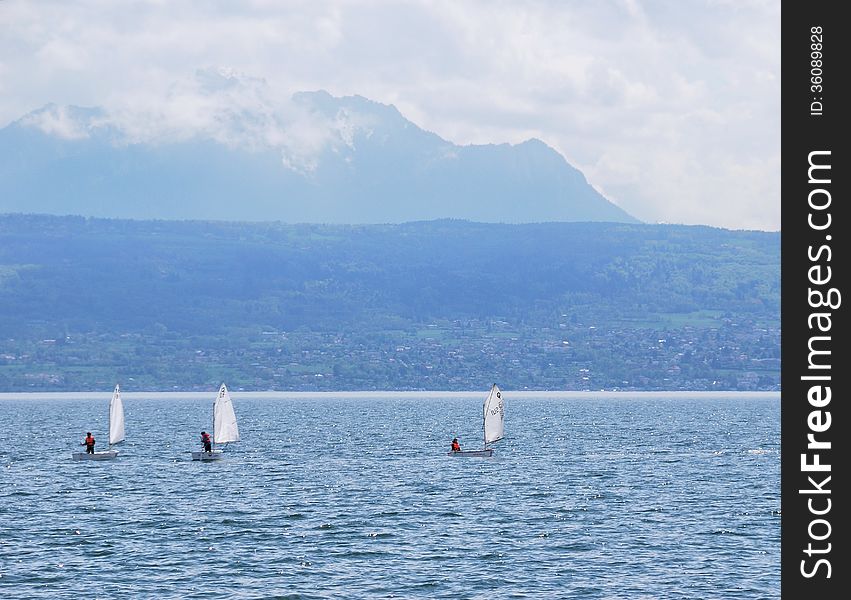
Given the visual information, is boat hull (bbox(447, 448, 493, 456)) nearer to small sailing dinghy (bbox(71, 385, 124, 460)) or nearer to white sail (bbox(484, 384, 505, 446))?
white sail (bbox(484, 384, 505, 446))

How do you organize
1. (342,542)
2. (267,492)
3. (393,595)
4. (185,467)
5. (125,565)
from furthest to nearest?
(185,467)
(267,492)
(342,542)
(125,565)
(393,595)

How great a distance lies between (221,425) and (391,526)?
56.0 metres

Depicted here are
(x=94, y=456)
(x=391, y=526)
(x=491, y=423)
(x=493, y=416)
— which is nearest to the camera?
(x=391, y=526)

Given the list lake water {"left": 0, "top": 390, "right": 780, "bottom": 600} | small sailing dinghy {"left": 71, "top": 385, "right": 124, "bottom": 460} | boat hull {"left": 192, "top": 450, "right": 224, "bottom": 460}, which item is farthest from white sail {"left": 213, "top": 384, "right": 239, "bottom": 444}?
small sailing dinghy {"left": 71, "top": 385, "right": 124, "bottom": 460}

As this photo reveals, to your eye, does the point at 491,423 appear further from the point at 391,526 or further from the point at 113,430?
the point at 391,526

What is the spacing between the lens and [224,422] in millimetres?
132500

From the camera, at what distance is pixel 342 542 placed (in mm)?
72812

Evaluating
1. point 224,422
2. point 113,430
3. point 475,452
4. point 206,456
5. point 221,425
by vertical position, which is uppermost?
point 224,422

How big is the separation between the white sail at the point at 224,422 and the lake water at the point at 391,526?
271 centimetres

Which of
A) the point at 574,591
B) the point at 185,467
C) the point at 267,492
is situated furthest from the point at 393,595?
the point at 185,467

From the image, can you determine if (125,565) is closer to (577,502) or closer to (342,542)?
(342,542)

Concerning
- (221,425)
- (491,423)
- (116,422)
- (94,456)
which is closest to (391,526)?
(491,423)
